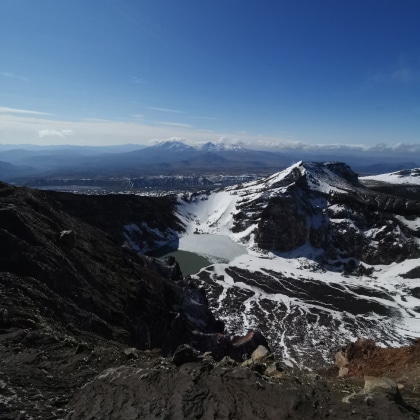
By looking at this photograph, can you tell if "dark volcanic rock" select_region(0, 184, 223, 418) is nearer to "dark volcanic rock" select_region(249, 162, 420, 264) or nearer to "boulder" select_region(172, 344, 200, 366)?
"boulder" select_region(172, 344, 200, 366)

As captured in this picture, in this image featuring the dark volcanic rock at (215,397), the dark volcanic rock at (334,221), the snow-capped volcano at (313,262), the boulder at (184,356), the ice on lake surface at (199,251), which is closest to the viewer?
the dark volcanic rock at (215,397)

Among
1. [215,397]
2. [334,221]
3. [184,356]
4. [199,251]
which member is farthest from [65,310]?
[334,221]

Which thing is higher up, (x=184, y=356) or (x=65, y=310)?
(x=184, y=356)

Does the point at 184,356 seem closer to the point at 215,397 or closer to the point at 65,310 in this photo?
the point at 215,397

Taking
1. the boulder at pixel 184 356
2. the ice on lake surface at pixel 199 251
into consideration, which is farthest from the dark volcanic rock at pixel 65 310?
the ice on lake surface at pixel 199 251

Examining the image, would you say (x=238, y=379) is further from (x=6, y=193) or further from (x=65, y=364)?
(x=6, y=193)

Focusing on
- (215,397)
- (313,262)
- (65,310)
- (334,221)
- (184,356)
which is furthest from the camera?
(334,221)

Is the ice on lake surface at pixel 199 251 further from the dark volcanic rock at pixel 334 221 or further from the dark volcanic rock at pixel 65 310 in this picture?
the dark volcanic rock at pixel 65 310

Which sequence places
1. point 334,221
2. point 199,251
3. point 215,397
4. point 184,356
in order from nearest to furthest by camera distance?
point 215,397, point 184,356, point 199,251, point 334,221

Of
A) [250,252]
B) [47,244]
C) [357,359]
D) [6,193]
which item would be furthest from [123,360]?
[250,252]
